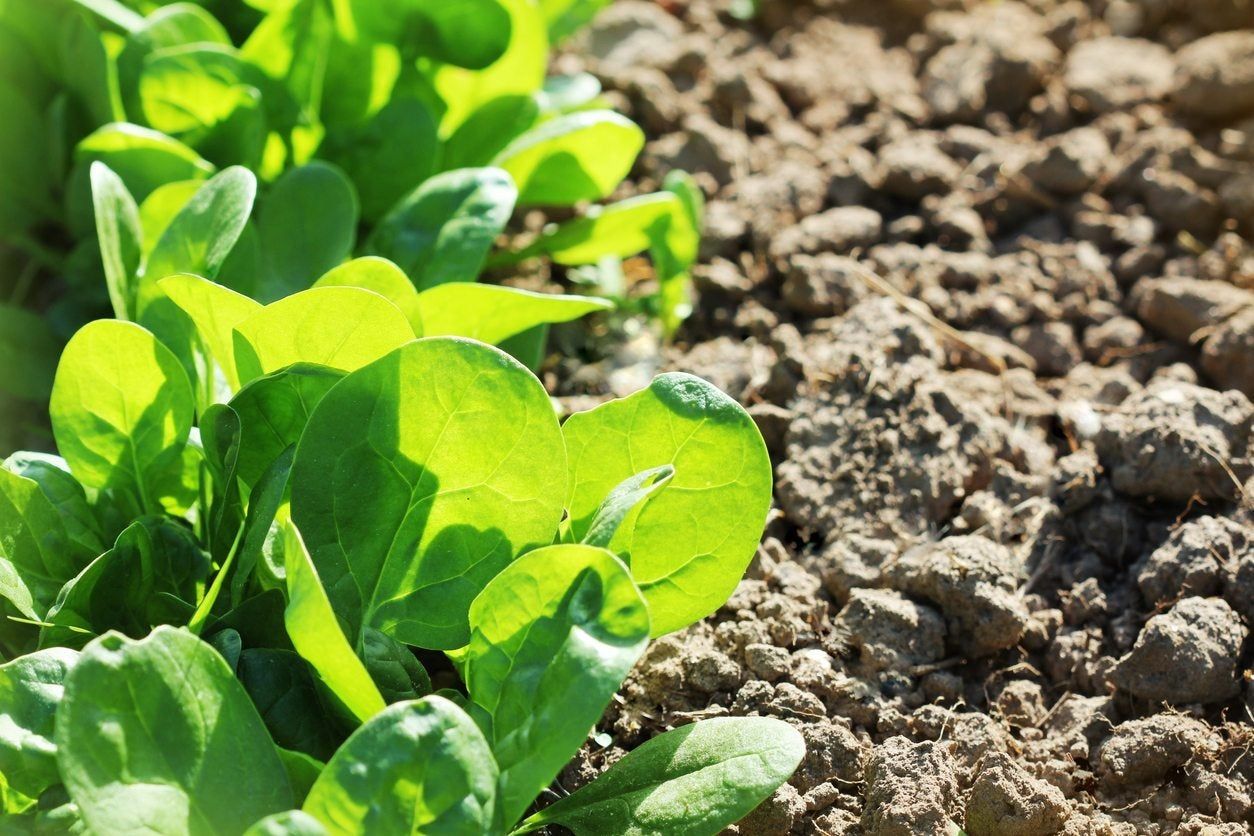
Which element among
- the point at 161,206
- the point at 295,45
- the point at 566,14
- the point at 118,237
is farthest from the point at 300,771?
the point at 566,14

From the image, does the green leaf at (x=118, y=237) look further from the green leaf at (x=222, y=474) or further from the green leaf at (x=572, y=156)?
the green leaf at (x=572, y=156)

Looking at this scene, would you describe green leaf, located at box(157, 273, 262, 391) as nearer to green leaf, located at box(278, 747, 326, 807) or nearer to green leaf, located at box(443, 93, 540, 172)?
green leaf, located at box(278, 747, 326, 807)

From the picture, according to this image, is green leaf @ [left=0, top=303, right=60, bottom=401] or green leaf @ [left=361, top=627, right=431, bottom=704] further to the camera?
green leaf @ [left=0, top=303, right=60, bottom=401]

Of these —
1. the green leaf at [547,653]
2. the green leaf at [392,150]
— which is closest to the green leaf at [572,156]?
the green leaf at [392,150]

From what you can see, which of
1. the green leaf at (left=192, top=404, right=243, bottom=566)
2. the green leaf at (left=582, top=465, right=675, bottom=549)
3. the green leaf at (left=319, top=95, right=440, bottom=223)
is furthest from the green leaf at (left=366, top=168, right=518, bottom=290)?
the green leaf at (left=582, top=465, right=675, bottom=549)

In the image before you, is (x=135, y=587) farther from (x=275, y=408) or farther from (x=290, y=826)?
(x=290, y=826)

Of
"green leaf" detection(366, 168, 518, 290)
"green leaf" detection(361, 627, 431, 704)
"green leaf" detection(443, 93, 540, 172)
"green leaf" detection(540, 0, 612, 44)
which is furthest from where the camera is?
"green leaf" detection(540, 0, 612, 44)
